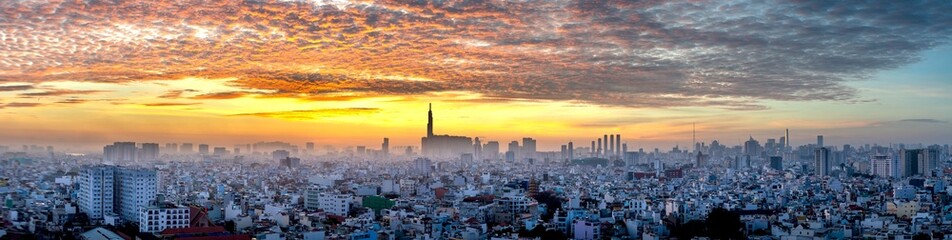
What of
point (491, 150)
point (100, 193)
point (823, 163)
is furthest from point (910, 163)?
point (491, 150)

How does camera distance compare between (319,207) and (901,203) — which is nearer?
(901,203)

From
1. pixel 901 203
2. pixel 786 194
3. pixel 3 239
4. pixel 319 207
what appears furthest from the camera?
pixel 786 194

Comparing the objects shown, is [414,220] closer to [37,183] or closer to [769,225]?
[769,225]

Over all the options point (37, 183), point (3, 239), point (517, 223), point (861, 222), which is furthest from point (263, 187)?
point (861, 222)

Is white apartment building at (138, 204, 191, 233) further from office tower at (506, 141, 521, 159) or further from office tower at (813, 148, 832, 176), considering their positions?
office tower at (506, 141, 521, 159)

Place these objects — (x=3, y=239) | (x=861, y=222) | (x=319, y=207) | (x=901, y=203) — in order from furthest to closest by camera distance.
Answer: (x=319, y=207), (x=901, y=203), (x=861, y=222), (x=3, y=239)

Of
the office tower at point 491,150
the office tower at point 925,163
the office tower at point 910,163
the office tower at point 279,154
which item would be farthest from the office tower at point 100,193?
the office tower at point 491,150

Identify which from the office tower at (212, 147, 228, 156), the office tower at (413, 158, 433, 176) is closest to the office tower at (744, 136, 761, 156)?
the office tower at (413, 158, 433, 176)
